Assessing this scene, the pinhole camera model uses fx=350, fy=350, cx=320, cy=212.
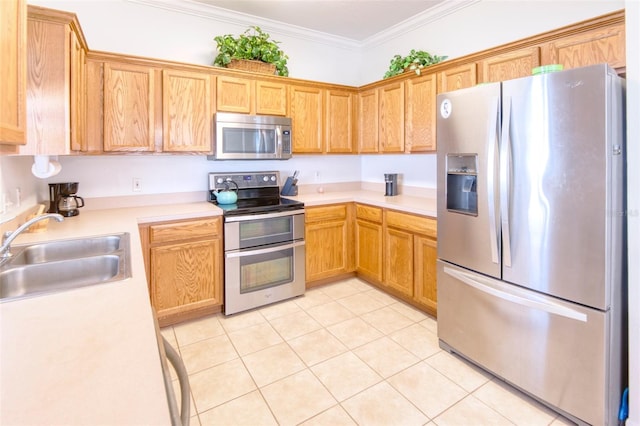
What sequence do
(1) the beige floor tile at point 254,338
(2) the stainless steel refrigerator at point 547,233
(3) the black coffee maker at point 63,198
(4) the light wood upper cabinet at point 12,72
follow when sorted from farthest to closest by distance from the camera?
1. (3) the black coffee maker at point 63,198
2. (1) the beige floor tile at point 254,338
3. (2) the stainless steel refrigerator at point 547,233
4. (4) the light wood upper cabinet at point 12,72

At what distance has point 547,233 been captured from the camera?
1.73m

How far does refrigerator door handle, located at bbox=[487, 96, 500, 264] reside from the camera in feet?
6.19

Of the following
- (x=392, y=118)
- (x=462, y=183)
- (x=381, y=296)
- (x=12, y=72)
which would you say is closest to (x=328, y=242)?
(x=381, y=296)

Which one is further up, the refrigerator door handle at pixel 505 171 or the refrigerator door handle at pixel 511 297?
the refrigerator door handle at pixel 505 171

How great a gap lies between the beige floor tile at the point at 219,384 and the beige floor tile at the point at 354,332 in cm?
74

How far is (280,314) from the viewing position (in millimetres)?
2980

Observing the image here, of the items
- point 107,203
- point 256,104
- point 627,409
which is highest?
point 256,104

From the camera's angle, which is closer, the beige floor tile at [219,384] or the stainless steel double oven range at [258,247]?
the beige floor tile at [219,384]

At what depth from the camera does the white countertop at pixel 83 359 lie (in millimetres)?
603

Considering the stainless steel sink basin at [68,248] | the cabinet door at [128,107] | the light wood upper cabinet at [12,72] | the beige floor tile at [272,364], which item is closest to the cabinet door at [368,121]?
the cabinet door at [128,107]

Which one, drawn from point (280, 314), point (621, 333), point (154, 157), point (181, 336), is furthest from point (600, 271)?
point (154, 157)

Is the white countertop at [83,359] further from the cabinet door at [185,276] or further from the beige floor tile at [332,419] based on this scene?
the cabinet door at [185,276]

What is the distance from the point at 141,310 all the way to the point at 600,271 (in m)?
1.87

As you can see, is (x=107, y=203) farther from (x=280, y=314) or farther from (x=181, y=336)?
(x=280, y=314)
